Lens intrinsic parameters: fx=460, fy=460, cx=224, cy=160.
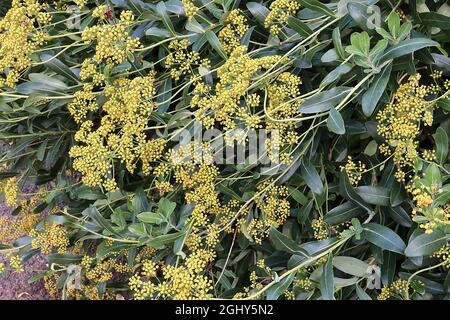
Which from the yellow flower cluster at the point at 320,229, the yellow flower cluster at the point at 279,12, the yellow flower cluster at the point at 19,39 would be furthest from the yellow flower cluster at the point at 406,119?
the yellow flower cluster at the point at 19,39

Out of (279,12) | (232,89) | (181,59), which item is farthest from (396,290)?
(181,59)

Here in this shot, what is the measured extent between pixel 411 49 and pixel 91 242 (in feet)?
5.46

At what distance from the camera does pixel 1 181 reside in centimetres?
237

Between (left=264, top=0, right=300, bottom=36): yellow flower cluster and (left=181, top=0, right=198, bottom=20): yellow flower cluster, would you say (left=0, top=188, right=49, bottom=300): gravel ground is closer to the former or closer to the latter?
(left=181, top=0, right=198, bottom=20): yellow flower cluster

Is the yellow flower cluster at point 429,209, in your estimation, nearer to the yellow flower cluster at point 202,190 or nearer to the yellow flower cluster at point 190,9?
the yellow flower cluster at point 202,190

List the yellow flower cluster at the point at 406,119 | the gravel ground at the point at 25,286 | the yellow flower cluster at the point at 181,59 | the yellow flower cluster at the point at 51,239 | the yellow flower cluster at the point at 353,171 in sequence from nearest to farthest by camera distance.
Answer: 1. the yellow flower cluster at the point at 406,119
2. the yellow flower cluster at the point at 353,171
3. the yellow flower cluster at the point at 181,59
4. the yellow flower cluster at the point at 51,239
5. the gravel ground at the point at 25,286

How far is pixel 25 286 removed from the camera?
2.88 meters

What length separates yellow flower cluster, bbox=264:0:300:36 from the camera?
4.95ft

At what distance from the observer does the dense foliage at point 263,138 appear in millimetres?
1365

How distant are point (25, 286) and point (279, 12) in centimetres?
234

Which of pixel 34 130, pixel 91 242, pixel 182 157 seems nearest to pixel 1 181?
pixel 34 130

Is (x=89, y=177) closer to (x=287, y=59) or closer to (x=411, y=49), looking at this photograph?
(x=287, y=59)

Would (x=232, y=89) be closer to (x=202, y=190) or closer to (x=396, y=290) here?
(x=202, y=190)

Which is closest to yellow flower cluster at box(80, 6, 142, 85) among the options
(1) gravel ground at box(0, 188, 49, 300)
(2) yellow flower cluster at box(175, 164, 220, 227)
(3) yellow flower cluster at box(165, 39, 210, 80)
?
(3) yellow flower cluster at box(165, 39, 210, 80)
